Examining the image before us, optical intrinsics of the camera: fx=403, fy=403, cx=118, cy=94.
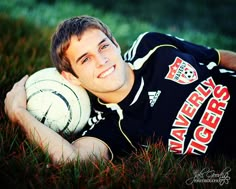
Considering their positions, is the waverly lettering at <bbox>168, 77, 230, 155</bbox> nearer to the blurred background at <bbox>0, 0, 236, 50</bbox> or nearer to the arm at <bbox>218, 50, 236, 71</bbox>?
the arm at <bbox>218, 50, 236, 71</bbox>

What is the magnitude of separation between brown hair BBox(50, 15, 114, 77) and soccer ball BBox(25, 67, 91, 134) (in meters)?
0.13

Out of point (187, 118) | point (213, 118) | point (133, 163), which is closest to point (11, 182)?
point (133, 163)

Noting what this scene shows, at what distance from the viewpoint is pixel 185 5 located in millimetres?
8516

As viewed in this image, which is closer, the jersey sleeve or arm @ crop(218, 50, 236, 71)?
the jersey sleeve

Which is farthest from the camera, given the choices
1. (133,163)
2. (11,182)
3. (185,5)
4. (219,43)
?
(185,5)

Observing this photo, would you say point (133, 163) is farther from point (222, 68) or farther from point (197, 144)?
point (222, 68)

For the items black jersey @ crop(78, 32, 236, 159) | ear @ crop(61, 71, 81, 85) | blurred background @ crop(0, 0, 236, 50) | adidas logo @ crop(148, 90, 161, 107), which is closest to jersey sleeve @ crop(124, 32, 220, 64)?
black jersey @ crop(78, 32, 236, 159)

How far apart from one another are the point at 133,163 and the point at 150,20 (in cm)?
519

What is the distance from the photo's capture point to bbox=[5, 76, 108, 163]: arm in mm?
2857

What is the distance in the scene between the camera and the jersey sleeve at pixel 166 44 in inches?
137

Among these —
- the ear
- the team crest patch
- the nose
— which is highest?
the nose

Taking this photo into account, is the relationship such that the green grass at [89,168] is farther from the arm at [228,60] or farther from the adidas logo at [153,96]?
the arm at [228,60]

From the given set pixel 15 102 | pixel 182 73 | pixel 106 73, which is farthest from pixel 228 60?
pixel 15 102

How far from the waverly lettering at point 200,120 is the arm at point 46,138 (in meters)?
0.57
